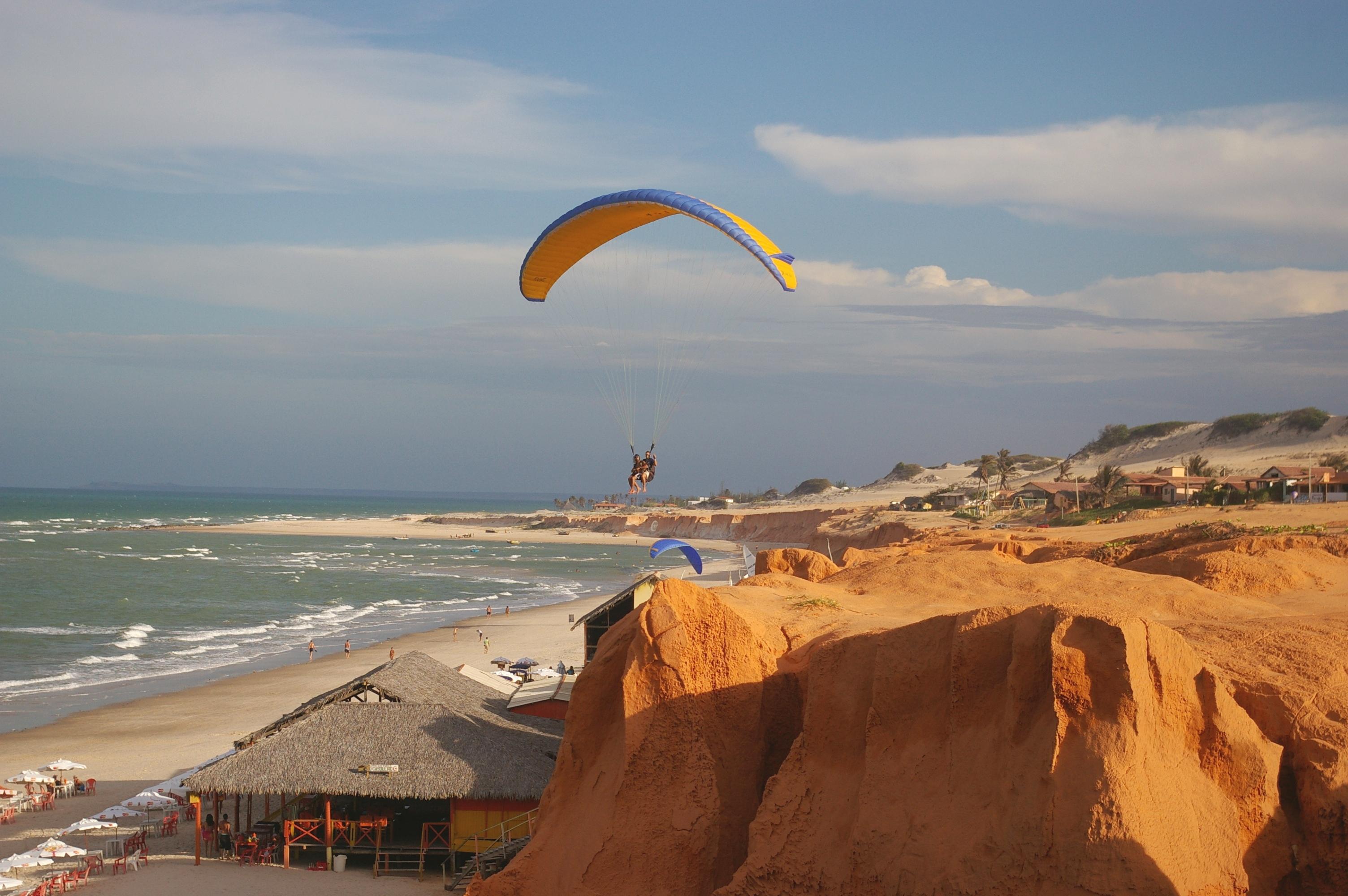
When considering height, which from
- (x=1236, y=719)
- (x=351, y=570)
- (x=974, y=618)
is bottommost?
(x=351, y=570)

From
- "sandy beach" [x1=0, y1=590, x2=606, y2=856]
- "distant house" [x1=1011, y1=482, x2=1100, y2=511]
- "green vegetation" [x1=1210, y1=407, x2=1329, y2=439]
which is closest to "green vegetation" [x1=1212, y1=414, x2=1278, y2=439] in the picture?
"green vegetation" [x1=1210, y1=407, x2=1329, y2=439]

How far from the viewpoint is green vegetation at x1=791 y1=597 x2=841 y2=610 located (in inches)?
531

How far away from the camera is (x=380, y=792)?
1584cm

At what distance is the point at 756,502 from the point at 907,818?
14351cm

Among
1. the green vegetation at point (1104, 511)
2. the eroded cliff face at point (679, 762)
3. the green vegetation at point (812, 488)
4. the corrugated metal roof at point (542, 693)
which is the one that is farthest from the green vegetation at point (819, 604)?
the green vegetation at point (812, 488)

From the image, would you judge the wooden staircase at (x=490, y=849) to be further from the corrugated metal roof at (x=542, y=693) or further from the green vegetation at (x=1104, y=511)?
the green vegetation at (x=1104, y=511)

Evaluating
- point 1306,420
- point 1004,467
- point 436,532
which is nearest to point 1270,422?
point 1306,420

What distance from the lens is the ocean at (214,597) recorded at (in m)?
34.6

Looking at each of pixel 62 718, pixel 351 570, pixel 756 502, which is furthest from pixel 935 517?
pixel 756 502

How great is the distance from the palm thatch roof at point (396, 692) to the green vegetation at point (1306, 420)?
75225 millimetres

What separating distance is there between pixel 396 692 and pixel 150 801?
5.63 meters

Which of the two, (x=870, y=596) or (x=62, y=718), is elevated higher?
(x=870, y=596)

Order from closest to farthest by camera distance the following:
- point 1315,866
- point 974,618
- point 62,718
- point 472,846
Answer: point 1315,866
point 974,618
point 472,846
point 62,718

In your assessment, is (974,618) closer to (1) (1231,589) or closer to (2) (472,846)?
(1) (1231,589)
